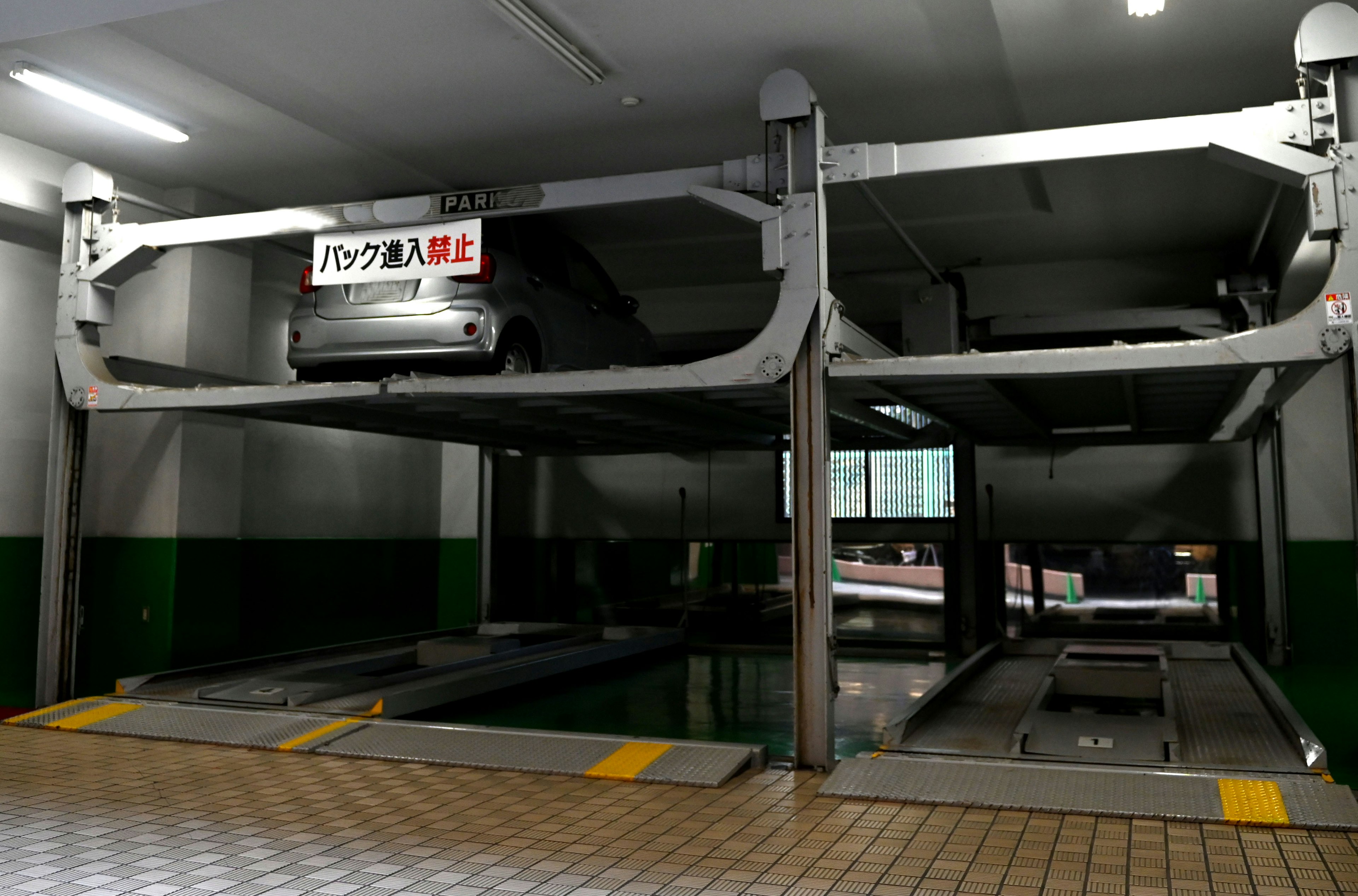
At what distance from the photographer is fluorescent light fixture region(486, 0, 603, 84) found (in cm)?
522

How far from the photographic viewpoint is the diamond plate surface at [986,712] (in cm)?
546

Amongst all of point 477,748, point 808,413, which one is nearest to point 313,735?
point 477,748

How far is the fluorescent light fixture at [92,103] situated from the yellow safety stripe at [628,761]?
5.01 metres

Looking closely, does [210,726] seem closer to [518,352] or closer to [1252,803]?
[518,352]

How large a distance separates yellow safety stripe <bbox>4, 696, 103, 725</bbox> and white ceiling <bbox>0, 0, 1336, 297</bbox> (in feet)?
12.3

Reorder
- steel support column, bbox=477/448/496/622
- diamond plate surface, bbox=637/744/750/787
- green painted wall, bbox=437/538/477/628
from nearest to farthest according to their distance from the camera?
diamond plate surface, bbox=637/744/750/787, steel support column, bbox=477/448/496/622, green painted wall, bbox=437/538/477/628

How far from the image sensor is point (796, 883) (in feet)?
11.6

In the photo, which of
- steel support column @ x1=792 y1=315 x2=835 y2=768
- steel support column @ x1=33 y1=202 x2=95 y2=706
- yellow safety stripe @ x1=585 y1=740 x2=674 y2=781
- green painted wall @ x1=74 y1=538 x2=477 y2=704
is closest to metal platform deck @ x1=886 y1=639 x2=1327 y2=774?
steel support column @ x1=792 y1=315 x2=835 y2=768

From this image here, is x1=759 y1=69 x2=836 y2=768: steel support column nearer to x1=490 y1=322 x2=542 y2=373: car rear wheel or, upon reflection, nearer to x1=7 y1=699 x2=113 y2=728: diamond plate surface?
x1=490 y1=322 x2=542 y2=373: car rear wheel

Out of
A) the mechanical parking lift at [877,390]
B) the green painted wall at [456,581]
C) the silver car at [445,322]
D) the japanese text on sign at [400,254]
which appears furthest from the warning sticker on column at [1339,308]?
the green painted wall at [456,581]

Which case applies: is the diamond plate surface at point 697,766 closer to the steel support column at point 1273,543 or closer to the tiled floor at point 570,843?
the tiled floor at point 570,843

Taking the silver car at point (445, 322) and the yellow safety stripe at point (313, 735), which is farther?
the silver car at point (445, 322)

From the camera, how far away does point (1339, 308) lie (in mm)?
4617

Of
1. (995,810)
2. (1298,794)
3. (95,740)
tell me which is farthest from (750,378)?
(95,740)
